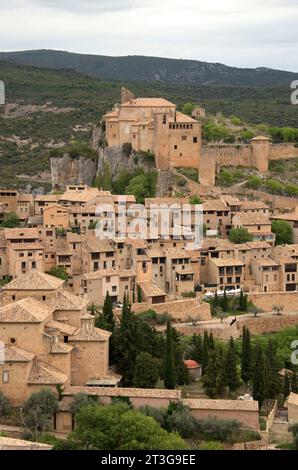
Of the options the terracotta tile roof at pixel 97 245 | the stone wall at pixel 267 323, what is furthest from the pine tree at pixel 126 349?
the terracotta tile roof at pixel 97 245

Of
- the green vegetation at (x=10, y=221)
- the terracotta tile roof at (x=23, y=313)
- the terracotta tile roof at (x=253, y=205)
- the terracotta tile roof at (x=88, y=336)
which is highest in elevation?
the terracotta tile roof at (x=253, y=205)

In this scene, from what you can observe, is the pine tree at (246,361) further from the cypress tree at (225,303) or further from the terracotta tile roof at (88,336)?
the cypress tree at (225,303)

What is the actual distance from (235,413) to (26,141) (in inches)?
2721

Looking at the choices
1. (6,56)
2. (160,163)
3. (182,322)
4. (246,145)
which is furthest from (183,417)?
(6,56)

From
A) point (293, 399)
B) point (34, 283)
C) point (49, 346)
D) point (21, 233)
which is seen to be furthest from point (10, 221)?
point (293, 399)

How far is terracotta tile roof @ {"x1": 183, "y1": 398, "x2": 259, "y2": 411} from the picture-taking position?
1033 inches

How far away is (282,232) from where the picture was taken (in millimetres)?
43000

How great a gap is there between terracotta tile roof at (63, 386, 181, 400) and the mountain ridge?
13132cm

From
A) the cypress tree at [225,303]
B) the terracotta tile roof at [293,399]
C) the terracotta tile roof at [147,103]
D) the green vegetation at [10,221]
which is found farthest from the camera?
the terracotta tile roof at [147,103]

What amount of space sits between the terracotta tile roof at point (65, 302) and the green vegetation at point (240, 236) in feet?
41.6

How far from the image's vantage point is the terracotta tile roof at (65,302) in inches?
1160

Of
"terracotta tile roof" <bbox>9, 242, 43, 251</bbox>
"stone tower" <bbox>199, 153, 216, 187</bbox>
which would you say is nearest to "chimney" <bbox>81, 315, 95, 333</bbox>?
"terracotta tile roof" <bbox>9, 242, 43, 251</bbox>

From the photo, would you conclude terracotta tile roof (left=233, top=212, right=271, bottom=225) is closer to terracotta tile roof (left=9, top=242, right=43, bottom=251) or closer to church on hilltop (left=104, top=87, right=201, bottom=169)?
church on hilltop (left=104, top=87, right=201, bottom=169)

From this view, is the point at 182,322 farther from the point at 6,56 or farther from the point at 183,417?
the point at 6,56
